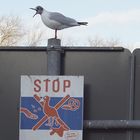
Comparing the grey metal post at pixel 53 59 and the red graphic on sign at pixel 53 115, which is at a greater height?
the grey metal post at pixel 53 59

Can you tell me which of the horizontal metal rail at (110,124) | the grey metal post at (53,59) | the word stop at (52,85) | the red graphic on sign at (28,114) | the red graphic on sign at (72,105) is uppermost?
the grey metal post at (53,59)

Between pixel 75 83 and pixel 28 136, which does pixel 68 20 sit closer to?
pixel 75 83

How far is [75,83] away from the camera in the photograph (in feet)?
10.2

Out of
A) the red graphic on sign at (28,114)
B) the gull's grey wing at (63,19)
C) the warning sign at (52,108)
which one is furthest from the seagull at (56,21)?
the red graphic on sign at (28,114)

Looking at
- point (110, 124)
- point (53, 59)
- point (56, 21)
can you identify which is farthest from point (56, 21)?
point (110, 124)

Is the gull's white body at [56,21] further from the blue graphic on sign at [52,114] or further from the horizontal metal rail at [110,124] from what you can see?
the horizontal metal rail at [110,124]

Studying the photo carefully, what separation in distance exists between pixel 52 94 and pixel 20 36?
191ft

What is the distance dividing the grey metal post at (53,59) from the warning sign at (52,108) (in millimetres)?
58

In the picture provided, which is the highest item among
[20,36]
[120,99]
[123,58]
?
[20,36]

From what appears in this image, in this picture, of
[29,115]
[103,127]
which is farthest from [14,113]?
[103,127]

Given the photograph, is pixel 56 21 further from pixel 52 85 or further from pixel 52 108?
pixel 52 108

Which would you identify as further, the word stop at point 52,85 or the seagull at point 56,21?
the seagull at point 56,21

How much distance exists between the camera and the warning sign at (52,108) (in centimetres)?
309

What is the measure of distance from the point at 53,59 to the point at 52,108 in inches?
11.8
